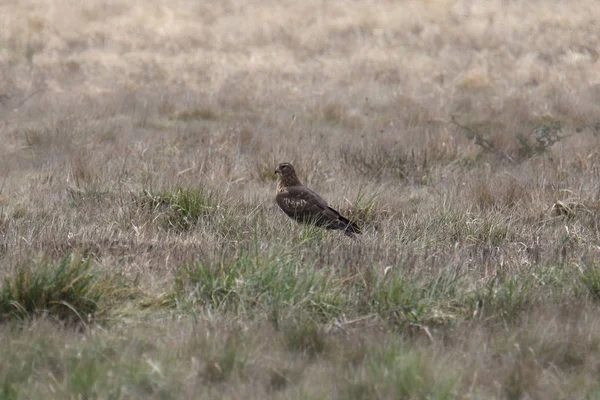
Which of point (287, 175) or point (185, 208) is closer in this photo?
point (185, 208)

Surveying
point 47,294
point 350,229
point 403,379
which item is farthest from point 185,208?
point 403,379

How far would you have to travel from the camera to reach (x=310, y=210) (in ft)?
23.4

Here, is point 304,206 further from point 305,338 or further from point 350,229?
point 305,338

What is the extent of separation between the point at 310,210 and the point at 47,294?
2.55 metres

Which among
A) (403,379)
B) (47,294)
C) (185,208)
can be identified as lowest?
(185,208)

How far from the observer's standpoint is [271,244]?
6020 millimetres

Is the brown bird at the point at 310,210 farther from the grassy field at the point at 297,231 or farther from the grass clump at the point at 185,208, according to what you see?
the grass clump at the point at 185,208

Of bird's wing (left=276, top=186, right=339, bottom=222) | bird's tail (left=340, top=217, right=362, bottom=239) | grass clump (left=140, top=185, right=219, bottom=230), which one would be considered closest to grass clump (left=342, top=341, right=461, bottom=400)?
bird's tail (left=340, top=217, right=362, bottom=239)

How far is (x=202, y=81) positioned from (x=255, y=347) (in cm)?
1250

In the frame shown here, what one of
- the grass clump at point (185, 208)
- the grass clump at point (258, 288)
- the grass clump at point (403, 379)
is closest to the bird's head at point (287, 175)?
the grass clump at point (185, 208)

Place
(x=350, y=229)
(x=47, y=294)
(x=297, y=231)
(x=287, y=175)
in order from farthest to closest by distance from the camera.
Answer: (x=287, y=175) < (x=350, y=229) < (x=297, y=231) < (x=47, y=294)

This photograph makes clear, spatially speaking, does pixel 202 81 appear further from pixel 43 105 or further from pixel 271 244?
pixel 271 244

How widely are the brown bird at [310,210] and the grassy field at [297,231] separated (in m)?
0.11

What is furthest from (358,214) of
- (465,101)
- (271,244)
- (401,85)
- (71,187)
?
(401,85)
